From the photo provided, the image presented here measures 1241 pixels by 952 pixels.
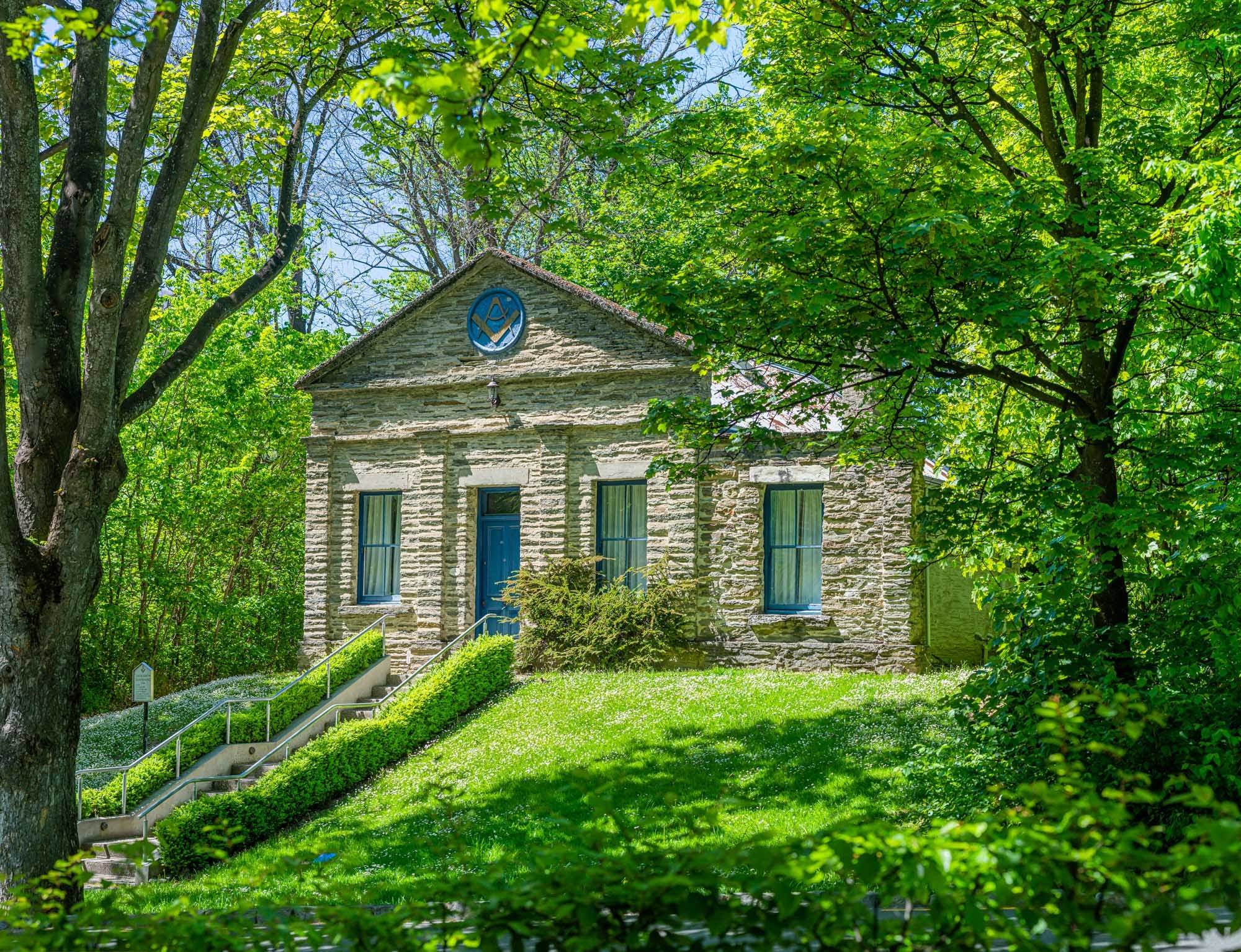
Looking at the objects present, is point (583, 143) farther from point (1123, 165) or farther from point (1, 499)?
point (1, 499)

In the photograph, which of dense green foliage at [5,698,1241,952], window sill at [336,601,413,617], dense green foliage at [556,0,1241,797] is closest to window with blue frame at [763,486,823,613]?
dense green foliage at [556,0,1241,797]

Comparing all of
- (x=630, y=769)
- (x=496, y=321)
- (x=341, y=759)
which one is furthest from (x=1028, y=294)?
(x=496, y=321)

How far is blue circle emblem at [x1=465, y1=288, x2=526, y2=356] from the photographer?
58.1 ft

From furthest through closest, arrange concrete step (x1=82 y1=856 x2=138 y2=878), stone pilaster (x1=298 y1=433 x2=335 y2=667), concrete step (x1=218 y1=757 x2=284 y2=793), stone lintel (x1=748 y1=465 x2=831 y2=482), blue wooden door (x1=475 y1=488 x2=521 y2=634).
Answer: stone pilaster (x1=298 y1=433 x2=335 y2=667), blue wooden door (x1=475 y1=488 x2=521 y2=634), stone lintel (x1=748 y1=465 x2=831 y2=482), concrete step (x1=218 y1=757 x2=284 y2=793), concrete step (x1=82 y1=856 x2=138 y2=878)

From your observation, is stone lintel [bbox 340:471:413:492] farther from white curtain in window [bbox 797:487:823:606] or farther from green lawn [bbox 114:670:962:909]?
white curtain in window [bbox 797:487:823:606]

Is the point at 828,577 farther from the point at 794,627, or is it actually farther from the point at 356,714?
the point at 356,714

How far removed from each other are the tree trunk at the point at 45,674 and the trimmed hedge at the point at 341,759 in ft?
7.27

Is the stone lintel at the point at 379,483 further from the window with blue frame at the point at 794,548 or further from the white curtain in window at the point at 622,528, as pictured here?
the window with blue frame at the point at 794,548

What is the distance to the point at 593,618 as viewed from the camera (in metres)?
16.2

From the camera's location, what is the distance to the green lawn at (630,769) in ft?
30.2

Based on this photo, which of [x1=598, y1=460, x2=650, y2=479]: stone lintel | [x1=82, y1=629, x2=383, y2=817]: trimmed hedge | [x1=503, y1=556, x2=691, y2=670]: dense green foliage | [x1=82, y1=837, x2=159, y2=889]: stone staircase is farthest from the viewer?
[x1=598, y1=460, x2=650, y2=479]: stone lintel

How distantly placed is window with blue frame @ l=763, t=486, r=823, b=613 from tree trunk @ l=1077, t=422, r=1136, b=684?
749cm

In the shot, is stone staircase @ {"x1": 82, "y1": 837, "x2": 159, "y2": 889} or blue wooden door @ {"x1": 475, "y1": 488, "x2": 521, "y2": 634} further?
blue wooden door @ {"x1": 475, "y1": 488, "x2": 521, "y2": 634}

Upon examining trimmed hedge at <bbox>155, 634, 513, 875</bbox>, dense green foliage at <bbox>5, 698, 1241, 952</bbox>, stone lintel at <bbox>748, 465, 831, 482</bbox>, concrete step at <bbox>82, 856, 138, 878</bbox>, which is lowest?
concrete step at <bbox>82, 856, 138, 878</bbox>
